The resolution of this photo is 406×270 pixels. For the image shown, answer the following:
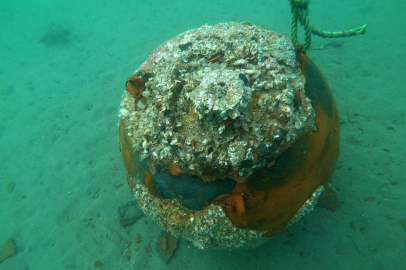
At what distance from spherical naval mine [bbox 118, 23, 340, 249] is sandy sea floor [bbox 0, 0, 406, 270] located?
161 cm

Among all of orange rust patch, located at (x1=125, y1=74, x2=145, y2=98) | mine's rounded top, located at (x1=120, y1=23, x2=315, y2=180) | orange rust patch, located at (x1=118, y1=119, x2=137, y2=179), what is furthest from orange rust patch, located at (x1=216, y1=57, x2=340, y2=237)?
orange rust patch, located at (x1=125, y1=74, x2=145, y2=98)

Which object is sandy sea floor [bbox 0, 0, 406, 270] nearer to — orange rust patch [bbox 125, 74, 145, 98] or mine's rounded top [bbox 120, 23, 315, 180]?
mine's rounded top [bbox 120, 23, 315, 180]

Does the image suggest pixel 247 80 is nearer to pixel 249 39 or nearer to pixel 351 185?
pixel 249 39

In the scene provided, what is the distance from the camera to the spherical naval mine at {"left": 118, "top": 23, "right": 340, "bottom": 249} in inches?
60.3

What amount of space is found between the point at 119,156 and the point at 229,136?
4.02 meters

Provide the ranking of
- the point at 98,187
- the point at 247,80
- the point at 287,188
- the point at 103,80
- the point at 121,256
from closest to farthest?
1. the point at 247,80
2. the point at 287,188
3. the point at 121,256
4. the point at 98,187
5. the point at 103,80

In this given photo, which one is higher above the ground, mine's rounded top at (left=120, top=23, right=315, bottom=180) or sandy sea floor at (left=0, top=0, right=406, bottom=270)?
mine's rounded top at (left=120, top=23, right=315, bottom=180)

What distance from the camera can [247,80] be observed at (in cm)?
163

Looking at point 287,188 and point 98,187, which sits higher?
point 287,188

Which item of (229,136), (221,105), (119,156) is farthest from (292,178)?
(119,156)

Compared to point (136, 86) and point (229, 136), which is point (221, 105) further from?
point (136, 86)

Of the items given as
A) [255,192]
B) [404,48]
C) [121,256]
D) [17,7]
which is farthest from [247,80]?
[17,7]

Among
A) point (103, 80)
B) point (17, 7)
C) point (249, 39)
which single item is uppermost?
point (17, 7)

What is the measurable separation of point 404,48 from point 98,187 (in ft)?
28.6
